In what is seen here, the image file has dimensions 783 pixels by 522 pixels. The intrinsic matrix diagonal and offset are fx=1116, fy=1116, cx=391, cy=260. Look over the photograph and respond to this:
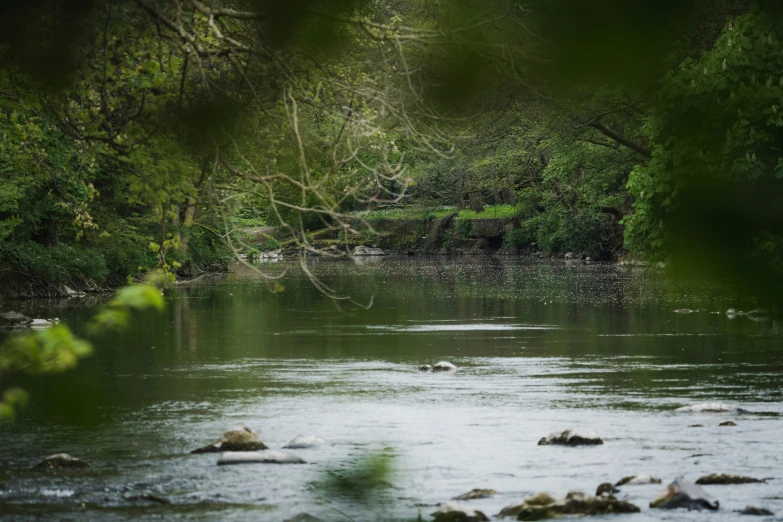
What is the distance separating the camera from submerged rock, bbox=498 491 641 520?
772 cm

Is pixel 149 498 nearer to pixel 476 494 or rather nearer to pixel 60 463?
pixel 60 463

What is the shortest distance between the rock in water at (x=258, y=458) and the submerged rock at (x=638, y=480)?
2.72 metres

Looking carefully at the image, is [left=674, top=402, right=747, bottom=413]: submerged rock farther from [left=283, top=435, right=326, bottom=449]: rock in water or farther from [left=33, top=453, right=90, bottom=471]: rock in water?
[left=33, top=453, right=90, bottom=471]: rock in water

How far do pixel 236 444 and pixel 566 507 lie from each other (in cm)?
360

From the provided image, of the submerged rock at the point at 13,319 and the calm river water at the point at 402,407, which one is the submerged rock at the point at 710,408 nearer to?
the calm river water at the point at 402,407

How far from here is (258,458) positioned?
976 centimetres

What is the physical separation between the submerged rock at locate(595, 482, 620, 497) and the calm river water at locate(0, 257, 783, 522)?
82 mm

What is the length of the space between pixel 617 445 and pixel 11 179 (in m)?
18.2

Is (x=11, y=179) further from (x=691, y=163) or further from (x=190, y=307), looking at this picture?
(x=691, y=163)

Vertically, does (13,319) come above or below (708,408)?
above

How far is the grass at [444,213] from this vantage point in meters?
64.2

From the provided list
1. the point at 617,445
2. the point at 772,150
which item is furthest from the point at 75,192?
the point at 772,150

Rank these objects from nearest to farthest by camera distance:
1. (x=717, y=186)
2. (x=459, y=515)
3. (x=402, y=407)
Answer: (x=717, y=186)
(x=459, y=515)
(x=402, y=407)

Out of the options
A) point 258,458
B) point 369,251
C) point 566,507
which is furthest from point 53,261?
point 369,251
